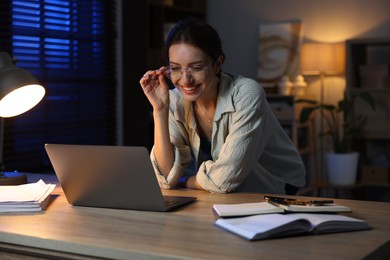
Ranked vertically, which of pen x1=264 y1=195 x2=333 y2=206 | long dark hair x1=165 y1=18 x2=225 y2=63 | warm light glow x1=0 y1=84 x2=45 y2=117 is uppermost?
long dark hair x1=165 y1=18 x2=225 y2=63

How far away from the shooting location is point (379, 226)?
5.40 feet

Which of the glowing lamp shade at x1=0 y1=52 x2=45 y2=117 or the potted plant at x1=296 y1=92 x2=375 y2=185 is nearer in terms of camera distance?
the glowing lamp shade at x1=0 y1=52 x2=45 y2=117

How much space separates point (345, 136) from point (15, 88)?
314cm

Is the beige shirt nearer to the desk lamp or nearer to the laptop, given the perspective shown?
the laptop

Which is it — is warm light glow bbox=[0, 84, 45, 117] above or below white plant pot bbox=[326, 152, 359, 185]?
above

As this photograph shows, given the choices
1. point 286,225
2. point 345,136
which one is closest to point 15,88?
point 286,225

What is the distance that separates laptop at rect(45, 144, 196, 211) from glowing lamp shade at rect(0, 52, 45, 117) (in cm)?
27

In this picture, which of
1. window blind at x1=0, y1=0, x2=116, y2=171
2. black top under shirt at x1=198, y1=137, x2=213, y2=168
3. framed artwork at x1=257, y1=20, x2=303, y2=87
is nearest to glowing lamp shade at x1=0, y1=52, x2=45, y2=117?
black top under shirt at x1=198, y1=137, x2=213, y2=168

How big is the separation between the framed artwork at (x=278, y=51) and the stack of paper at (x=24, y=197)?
10.9 ft

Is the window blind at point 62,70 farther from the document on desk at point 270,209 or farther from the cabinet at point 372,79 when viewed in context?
the document on desk at point 270,209

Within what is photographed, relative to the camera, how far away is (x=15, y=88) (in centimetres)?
205

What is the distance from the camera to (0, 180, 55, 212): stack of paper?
1888mm

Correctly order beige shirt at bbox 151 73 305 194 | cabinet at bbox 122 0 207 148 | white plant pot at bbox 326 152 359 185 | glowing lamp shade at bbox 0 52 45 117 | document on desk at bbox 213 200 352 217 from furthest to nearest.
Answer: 1. cabinet at bbox 122 0 207 148
2. white plant pot at bbox 326 152 359 185
3. beige shirt at bbox 151 73 305 194
4. glowing lamp shade at bbox 0 52 45 117
5. document on desk at bbox 213 200 352 217

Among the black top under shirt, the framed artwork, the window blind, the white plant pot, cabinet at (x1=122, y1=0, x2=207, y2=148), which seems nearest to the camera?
the black top under shirt
